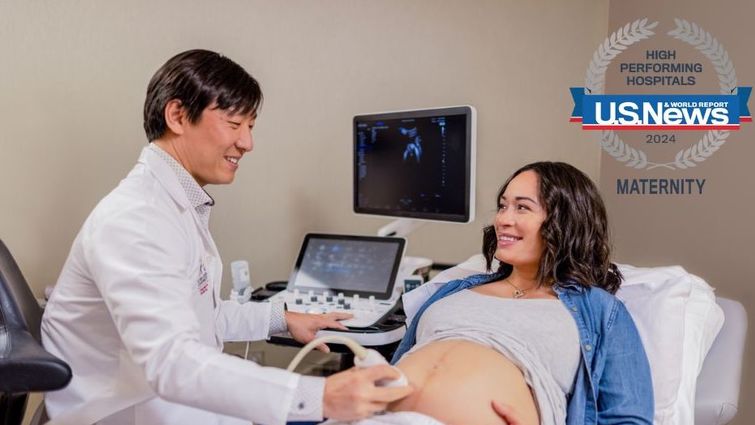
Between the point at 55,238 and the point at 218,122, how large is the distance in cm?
98

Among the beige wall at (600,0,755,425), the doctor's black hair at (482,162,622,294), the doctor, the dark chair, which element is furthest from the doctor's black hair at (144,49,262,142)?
the beige wall at (600,0,755,425)

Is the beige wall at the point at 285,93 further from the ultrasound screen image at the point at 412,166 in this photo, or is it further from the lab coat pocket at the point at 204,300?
the lab coat pocket at the point at 204,300

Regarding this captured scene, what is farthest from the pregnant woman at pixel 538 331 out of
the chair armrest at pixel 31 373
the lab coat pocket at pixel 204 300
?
the chair armrest at pixel 31 373

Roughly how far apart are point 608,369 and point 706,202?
1.05m

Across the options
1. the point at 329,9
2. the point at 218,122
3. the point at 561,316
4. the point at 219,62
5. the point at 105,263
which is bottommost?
the point at 561,316

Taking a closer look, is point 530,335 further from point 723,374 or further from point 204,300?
point 204,300

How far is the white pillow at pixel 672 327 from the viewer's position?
4.68 ft

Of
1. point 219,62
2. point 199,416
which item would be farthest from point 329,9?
point 199,416

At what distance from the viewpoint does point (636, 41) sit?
8.14 feet

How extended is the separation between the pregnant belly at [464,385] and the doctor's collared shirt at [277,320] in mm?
314

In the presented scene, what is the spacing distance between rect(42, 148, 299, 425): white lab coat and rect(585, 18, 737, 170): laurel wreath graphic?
5.47 ft

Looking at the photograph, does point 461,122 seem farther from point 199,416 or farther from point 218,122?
point 199,416

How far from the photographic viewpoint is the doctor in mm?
945

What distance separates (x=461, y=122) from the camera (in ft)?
6.19
